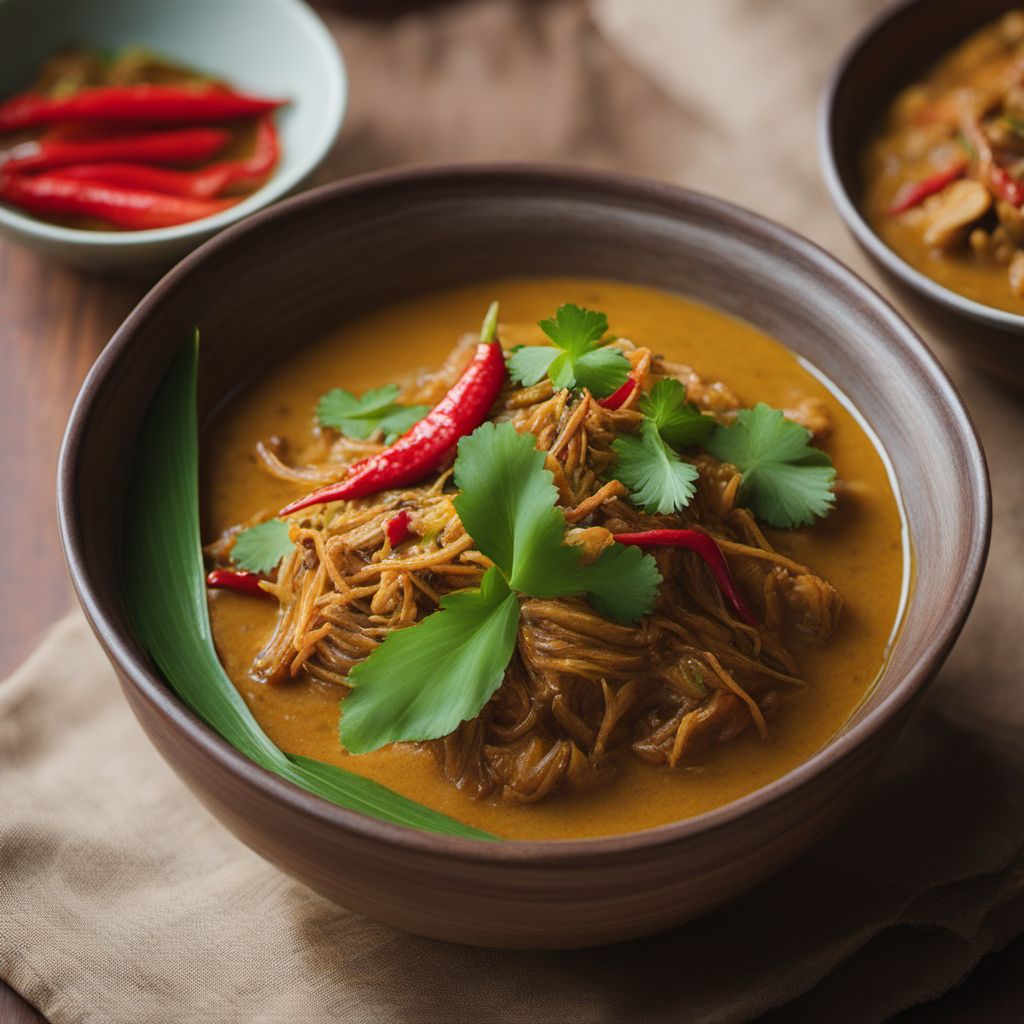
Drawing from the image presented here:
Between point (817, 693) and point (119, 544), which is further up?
point (817, 693)

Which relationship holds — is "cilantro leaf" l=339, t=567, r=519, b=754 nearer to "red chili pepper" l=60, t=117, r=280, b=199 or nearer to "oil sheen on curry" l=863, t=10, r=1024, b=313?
"oil sheen on curry" l=863, t=10, r=1024, b=313

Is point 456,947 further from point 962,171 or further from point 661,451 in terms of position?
point 962,171

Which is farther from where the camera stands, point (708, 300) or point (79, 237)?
point (79, 237)

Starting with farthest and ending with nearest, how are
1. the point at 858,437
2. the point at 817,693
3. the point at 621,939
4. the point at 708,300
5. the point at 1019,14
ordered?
the point at 1019,14
the point at 708,300
the point at 858,437
the point at 817,693
the point at 621,939

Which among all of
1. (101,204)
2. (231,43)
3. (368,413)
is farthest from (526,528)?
(231,43)

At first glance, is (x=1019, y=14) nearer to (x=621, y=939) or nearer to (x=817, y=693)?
(x=817, y=693)

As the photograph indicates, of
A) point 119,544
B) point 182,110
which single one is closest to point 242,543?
point 119,544

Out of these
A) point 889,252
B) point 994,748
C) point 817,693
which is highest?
point 889,252
